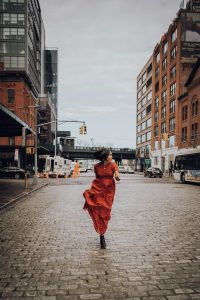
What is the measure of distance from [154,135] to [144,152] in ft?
33.0

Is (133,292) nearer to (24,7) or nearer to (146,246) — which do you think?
(146,246)

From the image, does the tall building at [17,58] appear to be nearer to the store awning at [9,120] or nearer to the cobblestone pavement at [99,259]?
the store awning at [9,120]

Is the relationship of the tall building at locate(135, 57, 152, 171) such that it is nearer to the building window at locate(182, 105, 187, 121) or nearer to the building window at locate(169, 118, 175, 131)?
the building window at locate(169, 118, 175, 131)

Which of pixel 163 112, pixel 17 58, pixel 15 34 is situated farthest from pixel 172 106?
pixel 15 34

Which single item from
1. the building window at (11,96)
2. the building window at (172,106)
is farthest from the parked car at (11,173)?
the building window at (172,106)

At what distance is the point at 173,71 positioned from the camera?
2213 inches

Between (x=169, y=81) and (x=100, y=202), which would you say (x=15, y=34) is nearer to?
(x=169, y=81)

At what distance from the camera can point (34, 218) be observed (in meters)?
8.80

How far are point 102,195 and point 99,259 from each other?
120 cm

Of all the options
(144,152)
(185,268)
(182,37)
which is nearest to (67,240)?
(185,268)

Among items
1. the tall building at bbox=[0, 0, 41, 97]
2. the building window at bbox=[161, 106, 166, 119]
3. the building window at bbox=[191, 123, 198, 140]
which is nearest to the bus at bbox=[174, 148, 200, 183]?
the building window at bbox=[191, 123, 198, 140]

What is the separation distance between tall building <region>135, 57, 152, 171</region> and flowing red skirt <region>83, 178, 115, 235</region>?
2676 inches

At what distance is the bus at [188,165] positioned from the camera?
2550 centimetres

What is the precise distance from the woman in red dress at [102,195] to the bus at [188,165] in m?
20.8
